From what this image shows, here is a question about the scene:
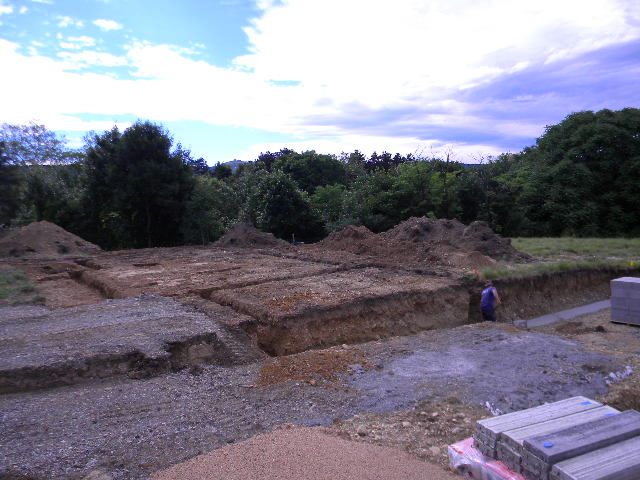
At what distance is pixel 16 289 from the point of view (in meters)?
12.7

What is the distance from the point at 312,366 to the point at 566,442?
3.85 m

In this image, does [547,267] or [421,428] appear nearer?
[421,428]

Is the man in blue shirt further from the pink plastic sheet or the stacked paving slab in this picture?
the pink plastic sheet

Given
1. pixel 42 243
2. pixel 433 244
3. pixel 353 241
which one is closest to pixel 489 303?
pixel 433 244

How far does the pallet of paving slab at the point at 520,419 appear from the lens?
4250mm

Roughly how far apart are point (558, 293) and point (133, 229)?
1966 centimetres

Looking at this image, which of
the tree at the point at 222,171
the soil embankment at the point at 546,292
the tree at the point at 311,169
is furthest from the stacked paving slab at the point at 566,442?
the tree at the point at 222,171

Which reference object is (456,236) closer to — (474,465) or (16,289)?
(16,289)

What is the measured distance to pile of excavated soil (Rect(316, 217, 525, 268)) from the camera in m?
16.9

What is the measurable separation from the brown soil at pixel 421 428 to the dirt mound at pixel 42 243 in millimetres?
18699

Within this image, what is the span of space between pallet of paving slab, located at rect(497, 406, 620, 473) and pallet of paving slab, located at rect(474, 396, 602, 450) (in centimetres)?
6

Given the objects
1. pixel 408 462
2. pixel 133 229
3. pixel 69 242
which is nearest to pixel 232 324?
pixel 408 462

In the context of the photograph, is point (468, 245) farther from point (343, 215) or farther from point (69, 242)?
point (69, 242)

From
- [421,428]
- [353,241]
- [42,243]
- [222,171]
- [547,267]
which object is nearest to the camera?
[421,428]
